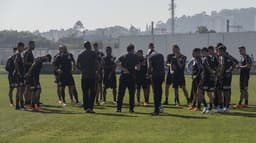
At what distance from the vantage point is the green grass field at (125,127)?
12039 mm

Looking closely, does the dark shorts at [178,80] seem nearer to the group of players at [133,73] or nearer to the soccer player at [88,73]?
the group of players at [133,73]

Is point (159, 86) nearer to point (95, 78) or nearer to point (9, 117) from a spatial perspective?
point (95, 78)

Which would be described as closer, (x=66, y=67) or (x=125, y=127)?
(x=125, y=127)

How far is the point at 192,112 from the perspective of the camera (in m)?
17.3

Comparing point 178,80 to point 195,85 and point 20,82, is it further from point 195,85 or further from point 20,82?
point 20,82

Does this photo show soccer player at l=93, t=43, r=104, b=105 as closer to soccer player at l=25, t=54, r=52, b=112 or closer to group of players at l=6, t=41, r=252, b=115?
group of players at l=6, t=41, r=252, b=115

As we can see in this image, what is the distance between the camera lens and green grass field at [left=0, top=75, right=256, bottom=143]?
39.5 ft

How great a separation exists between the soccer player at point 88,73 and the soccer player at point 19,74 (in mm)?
2042

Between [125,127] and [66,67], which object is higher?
[66,67]

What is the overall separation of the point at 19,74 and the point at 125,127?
18.2 ft

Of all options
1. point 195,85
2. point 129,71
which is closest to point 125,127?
A: point 129,71

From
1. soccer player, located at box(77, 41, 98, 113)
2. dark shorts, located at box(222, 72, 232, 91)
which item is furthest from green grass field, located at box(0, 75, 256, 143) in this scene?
dark shorts, located at box(222, 72, 232, 91)

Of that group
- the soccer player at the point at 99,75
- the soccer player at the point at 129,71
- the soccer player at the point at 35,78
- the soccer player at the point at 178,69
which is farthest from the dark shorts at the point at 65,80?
the soccer player at the point at 178,69

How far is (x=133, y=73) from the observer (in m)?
17.3
